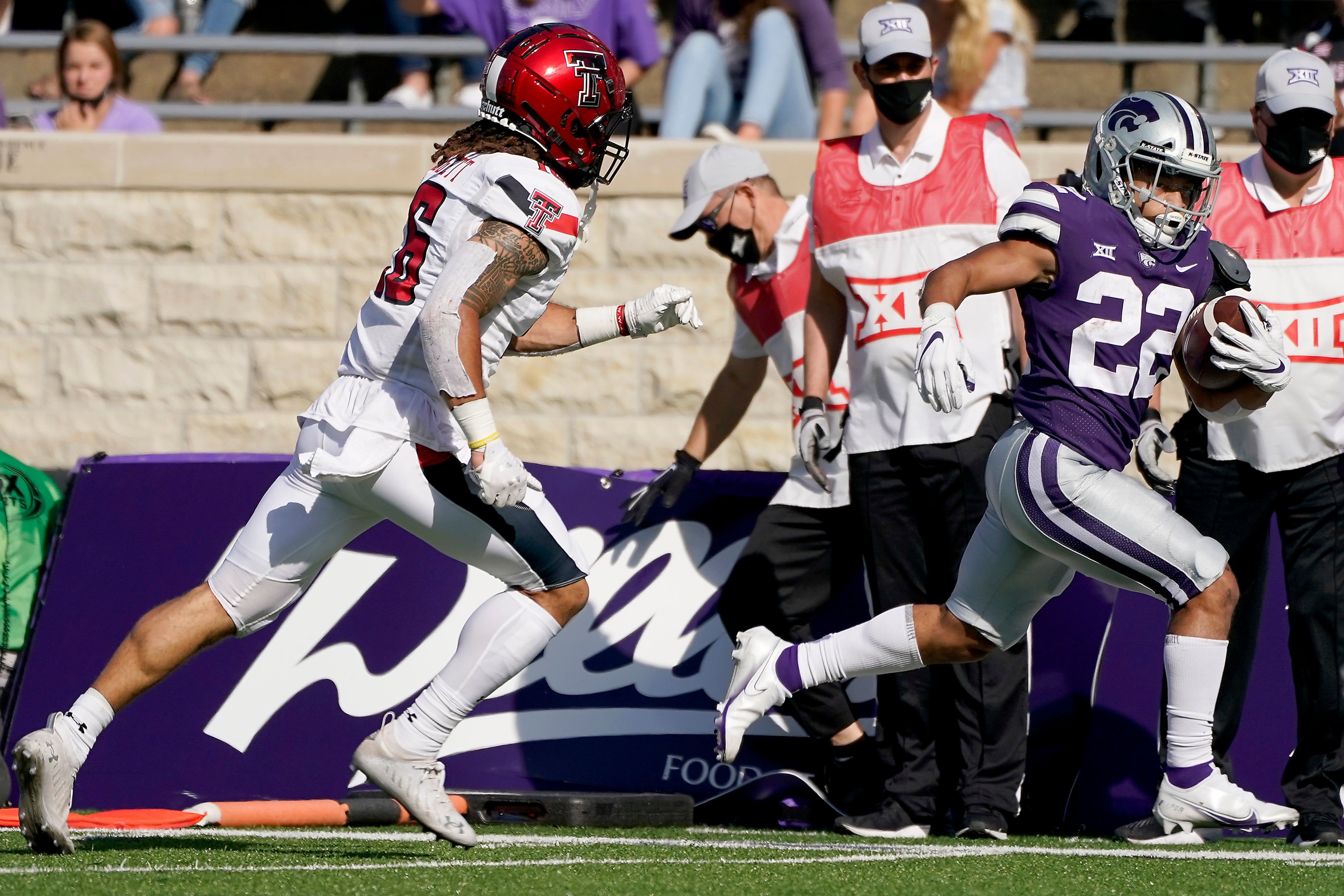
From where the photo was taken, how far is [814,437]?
4.93 m

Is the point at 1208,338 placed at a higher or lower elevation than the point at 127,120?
lower

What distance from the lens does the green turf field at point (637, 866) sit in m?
3.46

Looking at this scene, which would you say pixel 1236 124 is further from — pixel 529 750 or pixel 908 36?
pixel 529 750

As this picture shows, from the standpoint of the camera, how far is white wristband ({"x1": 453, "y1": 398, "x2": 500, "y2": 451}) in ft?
12.2

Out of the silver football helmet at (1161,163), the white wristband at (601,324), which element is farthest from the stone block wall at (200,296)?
the silver football helmet at (1161,163)

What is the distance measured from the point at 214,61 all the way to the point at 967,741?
17.2ft

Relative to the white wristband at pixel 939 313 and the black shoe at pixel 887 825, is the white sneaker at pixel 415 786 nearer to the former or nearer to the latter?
the black shoe at pixel 887 825

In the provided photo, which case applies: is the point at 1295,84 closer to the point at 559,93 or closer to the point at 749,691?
the point at 559,93

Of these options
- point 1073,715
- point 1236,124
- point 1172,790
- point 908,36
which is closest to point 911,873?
point 1172,790

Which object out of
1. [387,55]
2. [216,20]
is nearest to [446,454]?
[387,55]

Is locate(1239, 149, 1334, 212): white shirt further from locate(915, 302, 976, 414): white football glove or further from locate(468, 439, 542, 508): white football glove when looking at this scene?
locate(468, 439, 542, 508): white football glove

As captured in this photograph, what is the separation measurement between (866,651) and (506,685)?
1.28 m

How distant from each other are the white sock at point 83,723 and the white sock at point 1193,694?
238cm

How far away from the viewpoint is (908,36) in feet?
16.1
